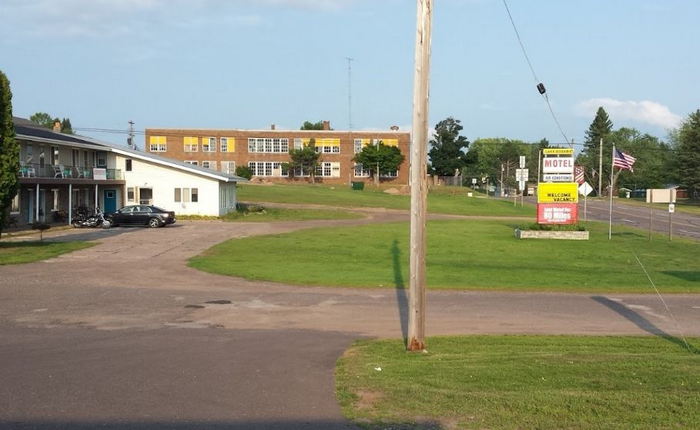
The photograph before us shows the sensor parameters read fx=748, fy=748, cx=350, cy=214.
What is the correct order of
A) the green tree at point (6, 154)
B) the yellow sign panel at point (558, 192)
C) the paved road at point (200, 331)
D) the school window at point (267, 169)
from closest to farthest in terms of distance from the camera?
the paved road at point (200, 331)
the green tree at point (6, 154)
the yellow sign panel at point (558, 192)
the school window at point (267, 169)

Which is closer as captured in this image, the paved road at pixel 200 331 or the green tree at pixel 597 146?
the paved road at pixel 200 331

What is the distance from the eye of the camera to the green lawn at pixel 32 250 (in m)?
28.2

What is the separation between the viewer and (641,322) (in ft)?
52.9

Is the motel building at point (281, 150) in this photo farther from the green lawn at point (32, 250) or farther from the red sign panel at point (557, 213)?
the green lawn at point (32, 250)

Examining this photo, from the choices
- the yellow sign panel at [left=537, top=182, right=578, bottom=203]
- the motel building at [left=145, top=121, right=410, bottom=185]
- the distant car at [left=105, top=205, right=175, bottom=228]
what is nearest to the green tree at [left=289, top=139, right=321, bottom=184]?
the motel building at [left=145, top=121, right=410, bottom=185]

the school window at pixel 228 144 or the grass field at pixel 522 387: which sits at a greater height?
the school window at pixel 228 144

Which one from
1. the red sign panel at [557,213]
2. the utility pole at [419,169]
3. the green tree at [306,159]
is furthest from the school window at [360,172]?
the utility pole at [419,169]

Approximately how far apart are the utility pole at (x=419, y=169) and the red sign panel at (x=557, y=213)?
3076 centimetres

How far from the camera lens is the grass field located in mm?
7262

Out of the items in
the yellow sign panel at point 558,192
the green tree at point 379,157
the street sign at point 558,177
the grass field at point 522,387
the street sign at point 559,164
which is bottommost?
the grass field at point 522,387

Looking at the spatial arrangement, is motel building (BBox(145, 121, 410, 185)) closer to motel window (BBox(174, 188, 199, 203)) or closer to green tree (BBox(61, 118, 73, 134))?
green tree (BBox(61, 118, 73, 134))

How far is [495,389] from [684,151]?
108 metres

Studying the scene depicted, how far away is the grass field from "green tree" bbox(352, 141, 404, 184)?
3691 inches

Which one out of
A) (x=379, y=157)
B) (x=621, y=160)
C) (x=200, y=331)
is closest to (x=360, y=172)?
(x=379, y=157)
